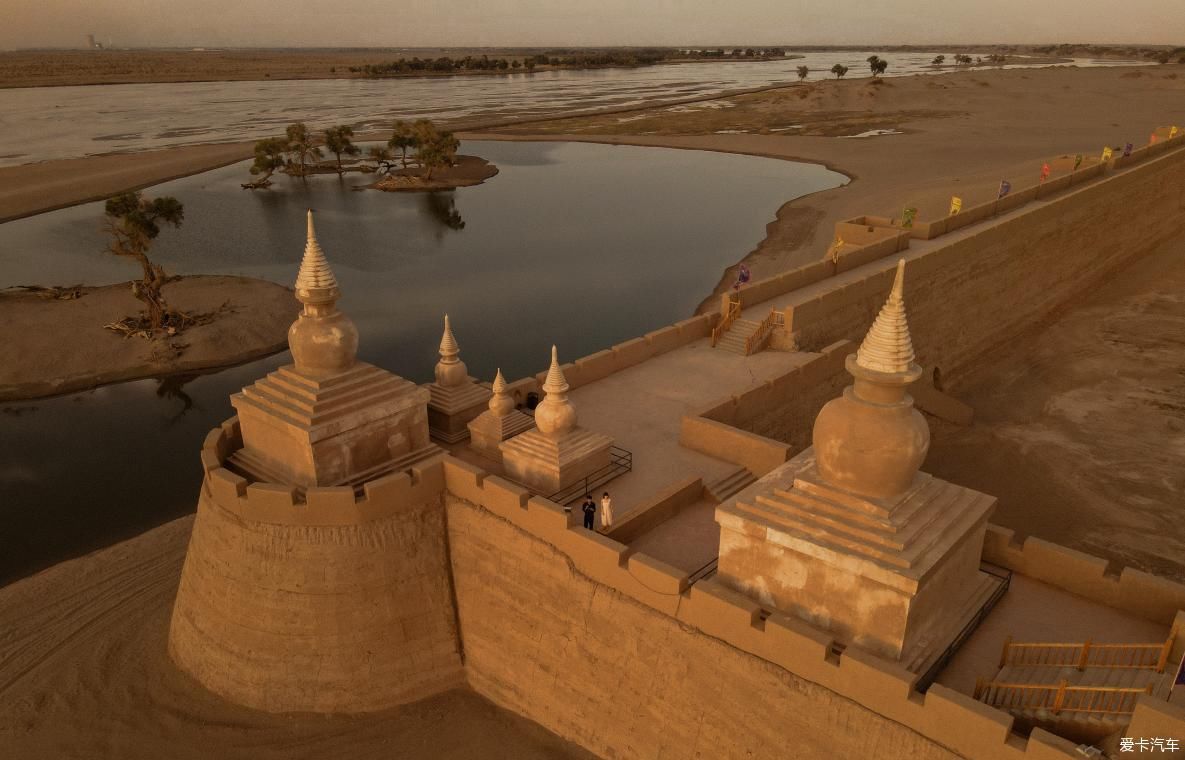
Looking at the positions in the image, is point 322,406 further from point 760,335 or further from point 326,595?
point 760,335

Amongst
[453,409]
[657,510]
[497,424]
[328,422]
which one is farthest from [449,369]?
[657,510]

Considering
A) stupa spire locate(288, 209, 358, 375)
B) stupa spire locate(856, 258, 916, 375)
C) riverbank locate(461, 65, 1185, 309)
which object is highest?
stupa spire locate(856, 258, 916, 375)

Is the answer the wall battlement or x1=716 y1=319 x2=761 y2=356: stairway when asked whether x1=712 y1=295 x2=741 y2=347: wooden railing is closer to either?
x1=716 y1=319 x2=761 y2=356: stairway

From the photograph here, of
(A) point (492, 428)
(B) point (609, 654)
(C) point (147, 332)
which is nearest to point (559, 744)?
(B) point (609, 654)

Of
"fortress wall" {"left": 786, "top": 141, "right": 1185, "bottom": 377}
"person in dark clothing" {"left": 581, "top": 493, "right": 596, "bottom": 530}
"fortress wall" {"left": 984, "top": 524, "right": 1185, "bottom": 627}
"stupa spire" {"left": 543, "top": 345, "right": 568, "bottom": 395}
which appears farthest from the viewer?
"fortress wall" {"left": 786, "top": 141, "right": 1185, "bottom": 377}

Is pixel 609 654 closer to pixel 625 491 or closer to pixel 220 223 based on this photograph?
pixel 625 491

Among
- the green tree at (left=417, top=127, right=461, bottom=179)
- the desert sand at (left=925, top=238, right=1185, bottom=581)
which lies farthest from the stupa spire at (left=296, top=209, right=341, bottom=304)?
the green tree at (left=417, top=127, right=461, bottom=179)

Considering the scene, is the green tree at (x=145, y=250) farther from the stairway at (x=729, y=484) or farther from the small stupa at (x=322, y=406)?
the stairway at (x=729, y=484)
